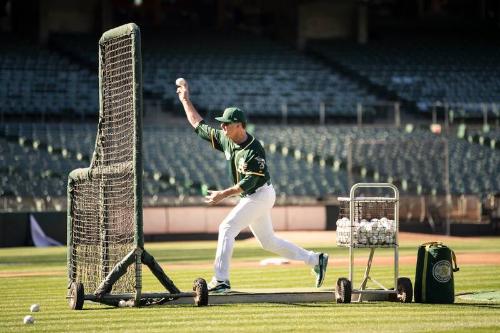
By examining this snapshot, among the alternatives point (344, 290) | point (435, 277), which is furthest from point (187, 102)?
point (435, 277)

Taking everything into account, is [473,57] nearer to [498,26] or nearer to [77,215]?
[498,26]

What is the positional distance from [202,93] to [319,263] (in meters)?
24.9

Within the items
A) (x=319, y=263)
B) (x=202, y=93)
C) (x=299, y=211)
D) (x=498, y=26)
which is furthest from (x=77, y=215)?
(x=498, y=26)

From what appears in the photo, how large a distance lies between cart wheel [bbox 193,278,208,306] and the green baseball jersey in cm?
99

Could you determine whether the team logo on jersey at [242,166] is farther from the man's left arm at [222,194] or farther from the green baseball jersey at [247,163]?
the man's left arm at [222,194]

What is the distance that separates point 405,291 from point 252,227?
65.4 inches

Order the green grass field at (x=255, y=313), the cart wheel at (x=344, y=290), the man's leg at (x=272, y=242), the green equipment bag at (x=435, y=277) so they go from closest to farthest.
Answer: the green grass field at (x=255, y=313), the cart wheel at (x=344, y=290), the green equipment bag at (x=435, y=277), the man's leg at (x=272, y=242)

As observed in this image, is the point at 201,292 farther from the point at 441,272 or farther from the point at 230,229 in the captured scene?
the point at 441,272

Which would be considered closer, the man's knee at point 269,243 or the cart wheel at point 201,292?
the cart wheel at point 201,292

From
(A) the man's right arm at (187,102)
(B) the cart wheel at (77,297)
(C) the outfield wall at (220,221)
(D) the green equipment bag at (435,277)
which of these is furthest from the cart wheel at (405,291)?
(C) the outfield wall at (220,221)

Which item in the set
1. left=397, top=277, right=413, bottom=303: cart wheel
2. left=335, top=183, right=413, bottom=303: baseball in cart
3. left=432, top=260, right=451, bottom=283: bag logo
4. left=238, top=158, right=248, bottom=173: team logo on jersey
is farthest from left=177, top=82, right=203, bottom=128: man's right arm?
left=432, top=260, right=451, bottom=283: bag logo

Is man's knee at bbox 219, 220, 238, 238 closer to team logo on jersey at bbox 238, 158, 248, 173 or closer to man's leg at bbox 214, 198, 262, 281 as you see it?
man's leg at bbox 214, 198, 262, 281

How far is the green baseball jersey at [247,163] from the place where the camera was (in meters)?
11.8

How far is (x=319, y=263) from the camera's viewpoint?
1235 centimetres
